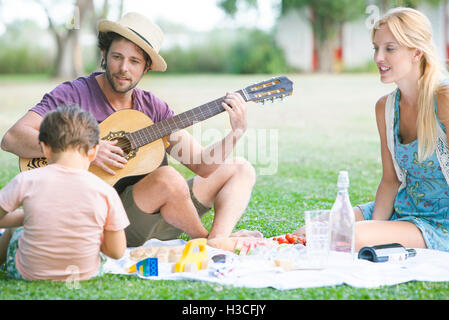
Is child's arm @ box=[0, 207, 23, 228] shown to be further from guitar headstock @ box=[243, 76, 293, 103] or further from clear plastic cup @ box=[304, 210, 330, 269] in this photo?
guitar headstock @ box=[243, 76, 293, 103]

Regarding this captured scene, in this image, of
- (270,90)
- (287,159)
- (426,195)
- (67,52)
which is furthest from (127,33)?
(67,52)

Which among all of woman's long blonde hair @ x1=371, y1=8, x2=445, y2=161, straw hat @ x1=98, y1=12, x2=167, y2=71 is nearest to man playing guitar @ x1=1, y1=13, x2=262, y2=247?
straw hat @ x1=98, y1=12, x2=167, y2=71

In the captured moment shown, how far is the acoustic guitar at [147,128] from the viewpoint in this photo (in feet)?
12.5

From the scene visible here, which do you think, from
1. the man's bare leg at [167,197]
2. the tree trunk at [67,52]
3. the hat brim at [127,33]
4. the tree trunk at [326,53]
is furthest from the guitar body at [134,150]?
the tree trunk at [326,53]

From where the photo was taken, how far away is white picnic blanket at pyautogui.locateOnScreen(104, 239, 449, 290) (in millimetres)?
3061

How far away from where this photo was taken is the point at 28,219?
9.36ft

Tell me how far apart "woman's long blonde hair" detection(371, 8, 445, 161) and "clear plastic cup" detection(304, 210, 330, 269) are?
2.42 feet

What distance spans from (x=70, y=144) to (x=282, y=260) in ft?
4.09

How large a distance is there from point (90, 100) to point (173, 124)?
1.70 ft

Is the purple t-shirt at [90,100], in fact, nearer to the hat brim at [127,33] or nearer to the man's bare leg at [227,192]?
the hat brim at [127,33]

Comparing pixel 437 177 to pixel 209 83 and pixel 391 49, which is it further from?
pixel 209 83

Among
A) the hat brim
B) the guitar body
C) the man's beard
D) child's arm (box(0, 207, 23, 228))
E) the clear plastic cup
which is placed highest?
the hat brim

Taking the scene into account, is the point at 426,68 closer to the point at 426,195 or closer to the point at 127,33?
the point at 426,195

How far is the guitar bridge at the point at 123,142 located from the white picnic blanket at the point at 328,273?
65cm
